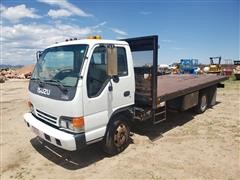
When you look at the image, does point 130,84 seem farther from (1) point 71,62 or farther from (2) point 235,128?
(2) point 235,128

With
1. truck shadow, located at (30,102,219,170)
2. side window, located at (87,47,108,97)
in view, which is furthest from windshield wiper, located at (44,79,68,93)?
truck shadow, located at (30,102,219,170)

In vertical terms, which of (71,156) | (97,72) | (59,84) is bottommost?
(71,156)

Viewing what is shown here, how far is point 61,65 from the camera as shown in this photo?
13.9ft

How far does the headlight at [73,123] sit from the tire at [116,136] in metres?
0.75

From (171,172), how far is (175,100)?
288 cm

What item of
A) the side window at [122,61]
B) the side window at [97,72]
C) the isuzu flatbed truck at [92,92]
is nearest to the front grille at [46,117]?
the isuzu flatbed truck at [92,92]

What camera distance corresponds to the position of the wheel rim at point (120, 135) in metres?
4.56

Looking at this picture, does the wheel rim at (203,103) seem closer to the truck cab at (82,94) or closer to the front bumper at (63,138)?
the truck cab at (82,94)

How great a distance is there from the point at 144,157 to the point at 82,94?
1921mm

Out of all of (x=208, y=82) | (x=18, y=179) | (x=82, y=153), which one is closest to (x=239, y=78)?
(x=208, y=82)

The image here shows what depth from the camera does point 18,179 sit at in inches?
150

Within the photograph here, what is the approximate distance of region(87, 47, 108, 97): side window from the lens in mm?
3881

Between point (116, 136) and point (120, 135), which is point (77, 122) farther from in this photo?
point (120, 135)

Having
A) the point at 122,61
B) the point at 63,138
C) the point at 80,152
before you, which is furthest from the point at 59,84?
the point at 80,152
